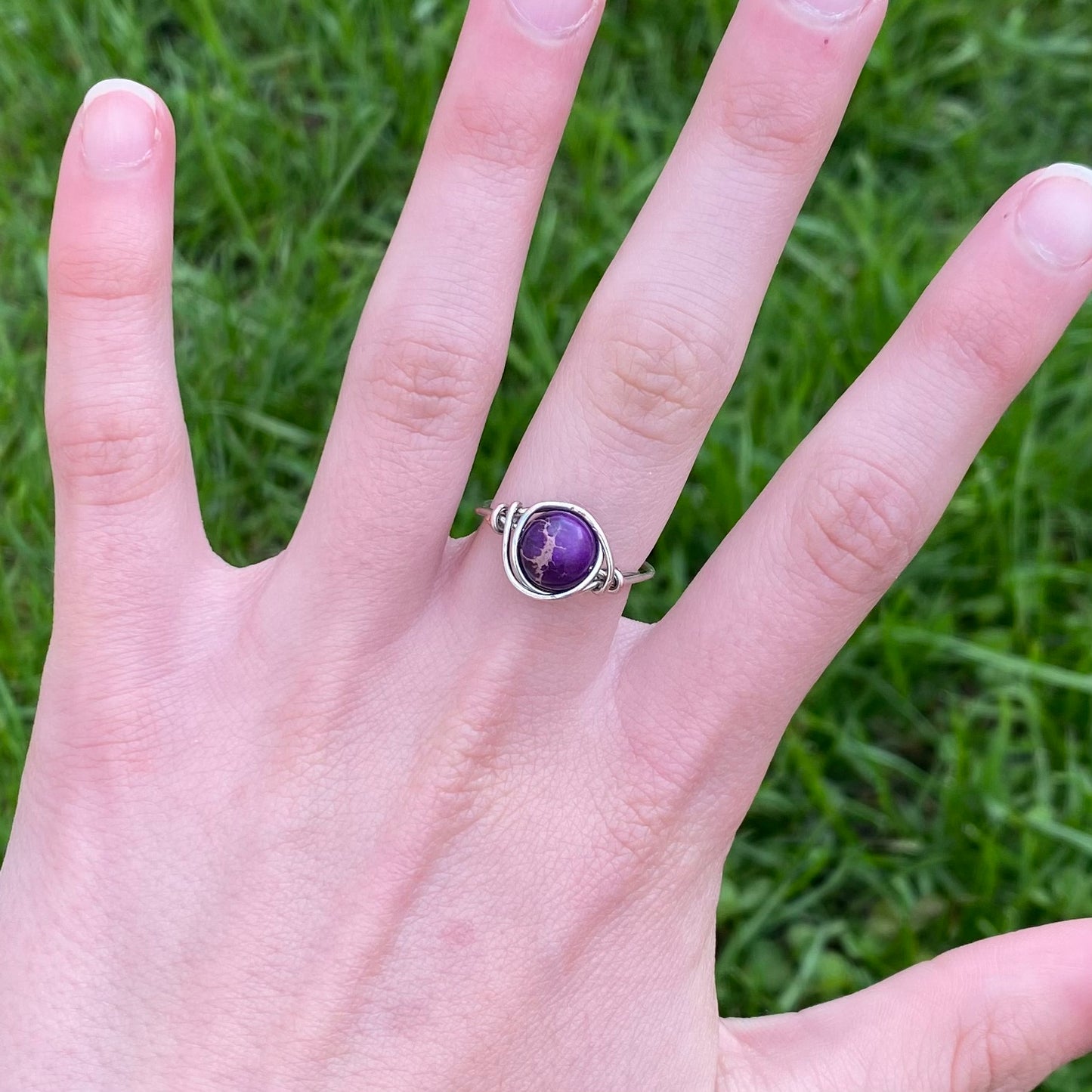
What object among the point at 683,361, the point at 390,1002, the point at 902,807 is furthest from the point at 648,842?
the point at 902,807

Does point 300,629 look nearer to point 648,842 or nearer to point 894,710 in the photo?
point 648,842

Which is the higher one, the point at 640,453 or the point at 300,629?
the point at 640,453

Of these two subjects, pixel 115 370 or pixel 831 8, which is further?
pixel 115 370

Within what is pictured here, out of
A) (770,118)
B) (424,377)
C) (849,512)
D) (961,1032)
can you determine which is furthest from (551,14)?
(961,1032)

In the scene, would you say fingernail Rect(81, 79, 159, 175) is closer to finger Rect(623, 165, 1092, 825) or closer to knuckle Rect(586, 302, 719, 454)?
knuckle Rect(586, 302, 719, 454)

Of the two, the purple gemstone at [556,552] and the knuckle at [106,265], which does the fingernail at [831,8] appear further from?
the knuckle at [106,265]

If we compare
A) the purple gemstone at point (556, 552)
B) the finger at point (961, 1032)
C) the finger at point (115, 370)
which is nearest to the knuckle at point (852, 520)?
the purple gemstone at point (556, 552)

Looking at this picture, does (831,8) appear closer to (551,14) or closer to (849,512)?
(551,14)
